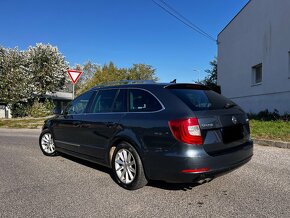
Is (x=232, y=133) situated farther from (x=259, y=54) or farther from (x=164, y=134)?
(x=259, y=54)

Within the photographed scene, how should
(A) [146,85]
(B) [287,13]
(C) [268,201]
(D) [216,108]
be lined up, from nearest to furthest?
(C) [268,201] → (D) [216,108] → (A) [146,85] → (B) [287,13]

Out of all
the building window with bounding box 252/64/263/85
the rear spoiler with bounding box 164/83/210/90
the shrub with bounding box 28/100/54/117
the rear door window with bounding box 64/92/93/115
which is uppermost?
the building window with bounding box 252/64/263/85

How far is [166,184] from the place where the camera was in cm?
504

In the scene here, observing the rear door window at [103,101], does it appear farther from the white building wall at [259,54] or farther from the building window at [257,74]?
the building window at [257,74]

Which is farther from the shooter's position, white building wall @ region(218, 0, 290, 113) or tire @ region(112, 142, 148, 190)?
white building wall @ region(218, 0, 290, 113)

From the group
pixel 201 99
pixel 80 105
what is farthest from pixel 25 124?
pixel 201 99

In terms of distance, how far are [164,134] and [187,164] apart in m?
0.50

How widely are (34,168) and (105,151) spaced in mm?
1926

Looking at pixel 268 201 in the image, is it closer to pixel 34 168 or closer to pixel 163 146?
pixel 163 146

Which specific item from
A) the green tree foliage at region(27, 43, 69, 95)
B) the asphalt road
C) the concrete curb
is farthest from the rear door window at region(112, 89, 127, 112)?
the green tree foliage at region(27, 43, 69, 95)

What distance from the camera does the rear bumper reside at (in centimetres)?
405

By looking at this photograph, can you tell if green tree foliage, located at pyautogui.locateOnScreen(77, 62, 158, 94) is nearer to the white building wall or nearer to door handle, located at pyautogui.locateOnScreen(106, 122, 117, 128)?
the white building wall

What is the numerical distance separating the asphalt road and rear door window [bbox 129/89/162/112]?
1.23 m

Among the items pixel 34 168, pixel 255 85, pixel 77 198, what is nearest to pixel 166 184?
pixel 77 198
